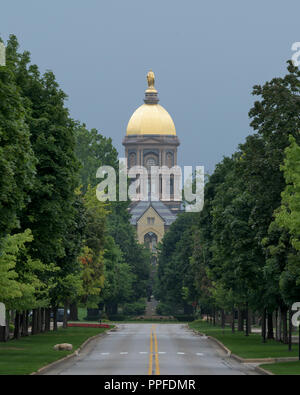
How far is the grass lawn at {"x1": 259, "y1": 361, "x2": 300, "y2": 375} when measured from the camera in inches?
1384

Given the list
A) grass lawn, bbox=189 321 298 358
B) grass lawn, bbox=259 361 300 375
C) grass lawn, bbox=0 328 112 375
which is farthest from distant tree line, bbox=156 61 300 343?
grass lawn, bbox=0 328 112 375

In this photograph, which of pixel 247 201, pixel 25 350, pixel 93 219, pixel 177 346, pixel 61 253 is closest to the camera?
pixel 61 253

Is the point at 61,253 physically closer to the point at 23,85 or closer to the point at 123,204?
the point at 23,85

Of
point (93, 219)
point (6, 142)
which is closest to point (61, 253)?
point (6, 142)

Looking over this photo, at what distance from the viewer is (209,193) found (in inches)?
2815

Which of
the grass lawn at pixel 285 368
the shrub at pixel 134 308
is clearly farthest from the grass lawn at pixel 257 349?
the shrub at pixel 134 308

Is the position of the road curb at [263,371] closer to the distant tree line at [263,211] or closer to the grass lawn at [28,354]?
the distant tree line at [263,211]

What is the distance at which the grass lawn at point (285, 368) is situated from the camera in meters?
35.2

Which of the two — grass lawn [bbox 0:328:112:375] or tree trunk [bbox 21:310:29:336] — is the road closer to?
grass lawn [bbox 0:328:112:375]

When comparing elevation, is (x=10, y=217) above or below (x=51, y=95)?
below

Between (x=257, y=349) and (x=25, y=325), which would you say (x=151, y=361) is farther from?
(x=25, y=325)

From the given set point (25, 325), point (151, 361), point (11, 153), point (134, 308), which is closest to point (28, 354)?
point (151, 361)

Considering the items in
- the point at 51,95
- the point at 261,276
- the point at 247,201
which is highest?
the point at 51,95

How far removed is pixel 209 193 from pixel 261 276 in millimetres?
17679
